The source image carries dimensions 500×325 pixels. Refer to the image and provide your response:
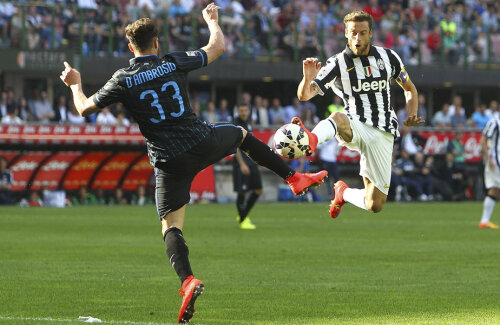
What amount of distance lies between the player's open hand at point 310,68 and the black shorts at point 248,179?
8.09 m

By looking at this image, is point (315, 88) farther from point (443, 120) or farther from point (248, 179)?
point (443, 120)

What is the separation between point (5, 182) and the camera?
2281cm

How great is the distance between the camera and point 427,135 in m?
28.3

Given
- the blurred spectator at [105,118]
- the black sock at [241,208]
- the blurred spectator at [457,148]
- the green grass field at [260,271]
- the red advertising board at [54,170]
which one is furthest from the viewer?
the blurred spectator at [457,148]

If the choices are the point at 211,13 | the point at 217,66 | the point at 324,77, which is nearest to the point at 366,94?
the point at 324,77

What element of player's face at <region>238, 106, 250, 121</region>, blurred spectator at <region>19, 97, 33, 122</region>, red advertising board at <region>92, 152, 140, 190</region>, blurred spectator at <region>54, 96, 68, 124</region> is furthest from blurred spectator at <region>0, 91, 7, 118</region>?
player's face at <region>238, 106, 250, 121</region>

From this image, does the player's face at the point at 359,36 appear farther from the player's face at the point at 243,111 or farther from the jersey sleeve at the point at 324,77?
the player's face at the point at 243,111

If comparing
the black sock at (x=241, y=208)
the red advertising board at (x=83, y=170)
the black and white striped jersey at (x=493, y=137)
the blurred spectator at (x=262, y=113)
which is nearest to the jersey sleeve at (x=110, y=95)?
the black sock at (x=241, y=208)

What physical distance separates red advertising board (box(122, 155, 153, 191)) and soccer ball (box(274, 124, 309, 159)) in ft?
54.3

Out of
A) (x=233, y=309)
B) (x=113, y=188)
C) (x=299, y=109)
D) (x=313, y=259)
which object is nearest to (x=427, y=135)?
(x=299, y=109)

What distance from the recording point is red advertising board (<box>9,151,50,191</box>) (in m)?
23.0

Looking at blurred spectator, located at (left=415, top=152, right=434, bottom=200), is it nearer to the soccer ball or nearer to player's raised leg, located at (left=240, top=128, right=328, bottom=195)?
the soccer ball

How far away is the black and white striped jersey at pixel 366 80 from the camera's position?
9.60m

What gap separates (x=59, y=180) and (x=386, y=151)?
49.0 feet
